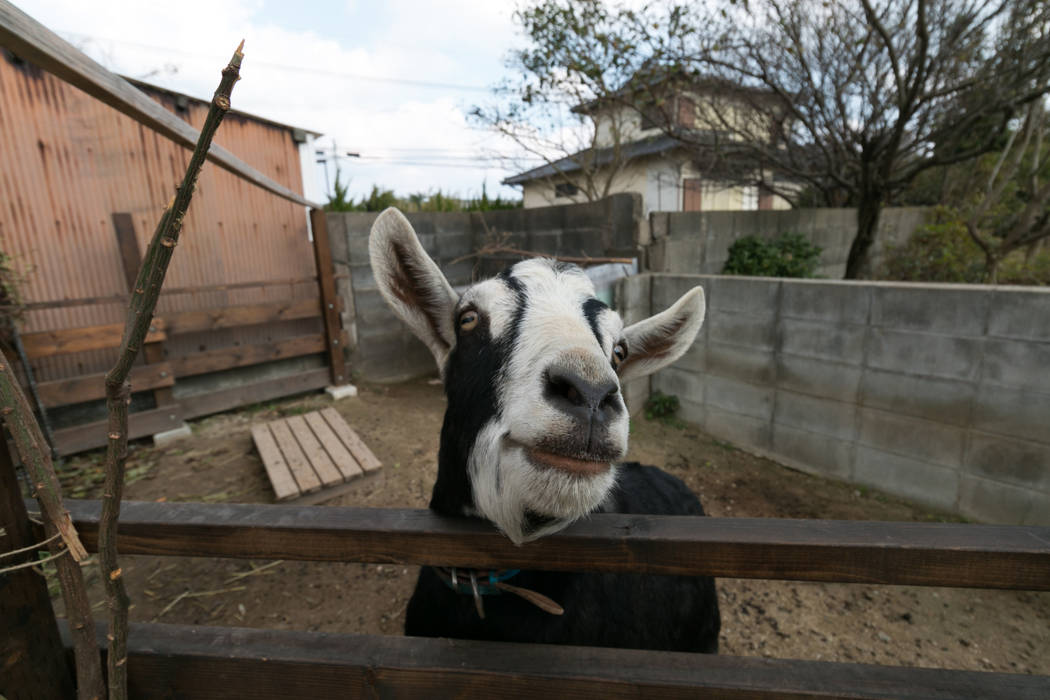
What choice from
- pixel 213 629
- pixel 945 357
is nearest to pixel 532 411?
pixel 213 629

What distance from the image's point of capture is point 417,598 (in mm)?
1892

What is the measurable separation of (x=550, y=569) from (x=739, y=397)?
14.9ft


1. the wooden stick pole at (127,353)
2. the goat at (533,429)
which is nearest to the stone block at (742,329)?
the goat at (533,429)

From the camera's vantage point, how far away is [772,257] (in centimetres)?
705

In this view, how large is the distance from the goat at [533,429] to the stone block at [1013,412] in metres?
3.14

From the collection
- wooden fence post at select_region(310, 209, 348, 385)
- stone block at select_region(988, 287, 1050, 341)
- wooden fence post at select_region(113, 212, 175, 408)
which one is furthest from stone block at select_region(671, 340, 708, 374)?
wooden fence post at select_region(113, 212, 175, 408)

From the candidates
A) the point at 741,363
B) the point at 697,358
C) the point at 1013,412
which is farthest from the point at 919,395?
the point at 697,358

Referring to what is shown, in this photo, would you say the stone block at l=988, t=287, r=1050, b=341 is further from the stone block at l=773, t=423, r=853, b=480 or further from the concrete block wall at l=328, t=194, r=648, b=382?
the concrete block wall at l=328, t=194, r=648, b=382

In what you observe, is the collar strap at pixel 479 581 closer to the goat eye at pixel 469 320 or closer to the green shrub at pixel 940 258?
the goat eye at pixel 469 320

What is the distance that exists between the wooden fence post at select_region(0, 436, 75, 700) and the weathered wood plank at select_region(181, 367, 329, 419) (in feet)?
17.5

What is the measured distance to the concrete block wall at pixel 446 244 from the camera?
6059 mm

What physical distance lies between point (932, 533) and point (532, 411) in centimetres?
108

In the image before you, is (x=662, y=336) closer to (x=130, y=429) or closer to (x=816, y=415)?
(x=816, y=415)

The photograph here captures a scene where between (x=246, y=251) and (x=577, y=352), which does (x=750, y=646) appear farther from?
(x=246, y=251)
